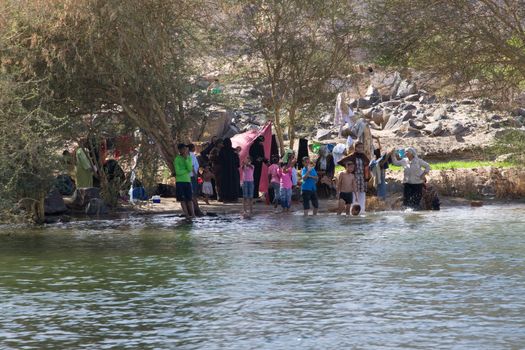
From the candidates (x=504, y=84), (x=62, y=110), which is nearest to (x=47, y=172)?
(x=62, y=110)

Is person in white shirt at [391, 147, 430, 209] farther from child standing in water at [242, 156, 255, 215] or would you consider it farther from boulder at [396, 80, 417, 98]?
boulder at [396, 80, 417, 98]

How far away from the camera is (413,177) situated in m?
25.5

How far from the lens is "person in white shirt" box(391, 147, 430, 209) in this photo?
25.5 metres

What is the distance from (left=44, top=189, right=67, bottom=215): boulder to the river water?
2.77m

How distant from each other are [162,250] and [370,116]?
155 feet

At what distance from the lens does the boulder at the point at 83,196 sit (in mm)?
25953

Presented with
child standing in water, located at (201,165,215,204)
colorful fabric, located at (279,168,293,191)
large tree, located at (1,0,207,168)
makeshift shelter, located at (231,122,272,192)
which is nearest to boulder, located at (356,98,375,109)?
makeshift shelter, located at (231,122,272,192)

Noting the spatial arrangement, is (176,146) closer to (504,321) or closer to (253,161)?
(253,161)

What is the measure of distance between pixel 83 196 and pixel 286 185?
4490mm

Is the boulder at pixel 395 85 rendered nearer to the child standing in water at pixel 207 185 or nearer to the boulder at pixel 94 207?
the child standing in water at pixel 207 185

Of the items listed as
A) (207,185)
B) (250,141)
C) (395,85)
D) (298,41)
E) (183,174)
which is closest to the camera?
(183,174)

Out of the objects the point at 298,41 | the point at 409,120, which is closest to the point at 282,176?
the point at 298,41

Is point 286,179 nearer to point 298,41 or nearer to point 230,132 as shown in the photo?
point 298,41

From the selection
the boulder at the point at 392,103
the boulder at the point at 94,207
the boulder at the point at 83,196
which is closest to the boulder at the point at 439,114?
the boulder at the point at 392,103
